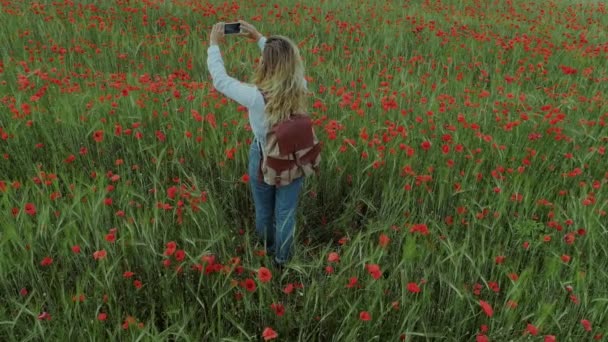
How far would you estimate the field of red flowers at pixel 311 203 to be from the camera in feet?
6.37

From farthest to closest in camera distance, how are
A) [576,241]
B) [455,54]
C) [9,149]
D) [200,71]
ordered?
[455,54] → [200,71] → [9,149] → [576,241]

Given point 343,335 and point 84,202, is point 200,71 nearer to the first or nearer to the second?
point 84,202

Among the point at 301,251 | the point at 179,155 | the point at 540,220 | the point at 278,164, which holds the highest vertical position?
the point at 278,164

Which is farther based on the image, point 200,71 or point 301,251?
point 200,71

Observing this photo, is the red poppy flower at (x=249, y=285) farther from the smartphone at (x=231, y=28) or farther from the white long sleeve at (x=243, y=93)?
the smartphone at (x=231, y=28)

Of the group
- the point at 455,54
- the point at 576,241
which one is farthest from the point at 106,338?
the point at 455,54

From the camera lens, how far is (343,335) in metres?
1.88

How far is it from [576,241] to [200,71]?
13.2 feet

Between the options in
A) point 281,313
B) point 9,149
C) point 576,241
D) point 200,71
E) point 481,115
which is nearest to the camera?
point 281,313

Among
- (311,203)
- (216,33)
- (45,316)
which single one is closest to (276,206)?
(311,203)

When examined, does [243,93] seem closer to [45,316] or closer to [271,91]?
[271,91]

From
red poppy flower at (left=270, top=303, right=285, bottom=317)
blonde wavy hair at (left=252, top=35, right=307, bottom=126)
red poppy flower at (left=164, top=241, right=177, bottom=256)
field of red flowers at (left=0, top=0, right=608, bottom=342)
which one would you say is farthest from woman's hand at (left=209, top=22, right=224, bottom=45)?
red poppy flower at (left=270, top=303, right=285, bottom=317)

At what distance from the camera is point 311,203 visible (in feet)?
9.75

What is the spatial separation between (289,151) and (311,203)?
34.3 inches
